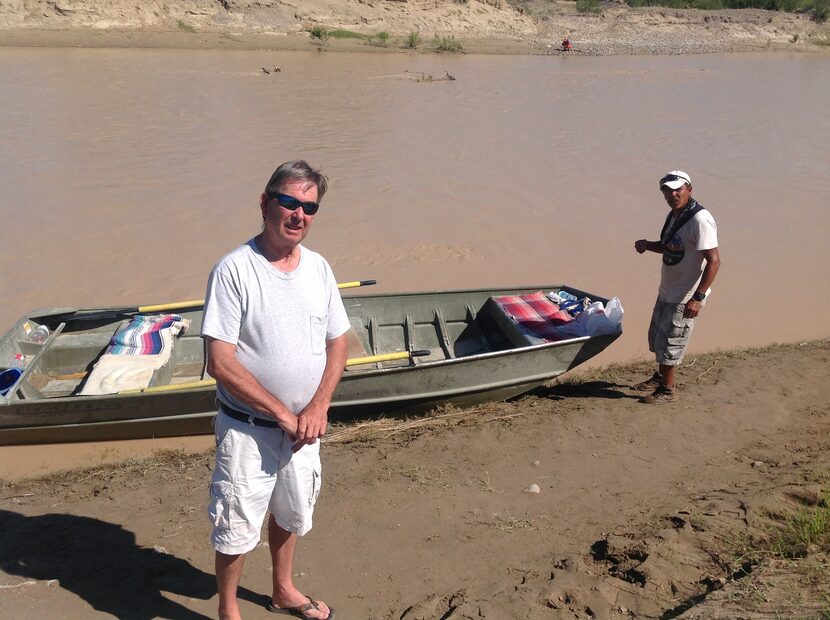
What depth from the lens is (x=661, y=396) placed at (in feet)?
18.8

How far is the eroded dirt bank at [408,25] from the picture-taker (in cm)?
2578

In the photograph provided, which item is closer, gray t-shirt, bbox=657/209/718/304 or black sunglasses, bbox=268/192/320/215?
black sunglasses, bbox=268/192/320/215

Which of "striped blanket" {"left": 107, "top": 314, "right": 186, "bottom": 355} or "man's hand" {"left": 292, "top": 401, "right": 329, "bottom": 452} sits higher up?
"man's hand" {"left": 292, "top": 401, "right": 329, "bottom": 452}

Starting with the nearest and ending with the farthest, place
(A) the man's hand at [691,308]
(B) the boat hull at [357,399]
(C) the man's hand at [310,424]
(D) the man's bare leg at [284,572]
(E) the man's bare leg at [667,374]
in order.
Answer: (C) the man's hand at [310,424], (D) the man's bare leg at [284,572], (A) the man's hand at [691,308], (B) the boat hull at [357,399], (E) the man's bare leg at [667,374]

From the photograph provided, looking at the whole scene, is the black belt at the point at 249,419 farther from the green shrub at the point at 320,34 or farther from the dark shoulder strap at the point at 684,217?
the green shrub at the point at 320,34

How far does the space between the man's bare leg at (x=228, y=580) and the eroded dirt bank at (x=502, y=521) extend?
1.13 feet

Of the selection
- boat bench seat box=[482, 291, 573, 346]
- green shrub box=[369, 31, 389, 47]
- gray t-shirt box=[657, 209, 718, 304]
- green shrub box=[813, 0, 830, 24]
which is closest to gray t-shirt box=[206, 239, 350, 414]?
gray t-shirt box=[657, 209, 718, 304]

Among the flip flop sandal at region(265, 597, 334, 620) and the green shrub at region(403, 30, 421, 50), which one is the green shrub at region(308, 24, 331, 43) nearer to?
the green shrub at region(403, 30, 421, 50)

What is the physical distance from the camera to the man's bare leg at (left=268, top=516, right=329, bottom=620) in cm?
295

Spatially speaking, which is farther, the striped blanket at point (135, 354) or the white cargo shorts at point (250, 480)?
the striped blanket at point (135, 354)

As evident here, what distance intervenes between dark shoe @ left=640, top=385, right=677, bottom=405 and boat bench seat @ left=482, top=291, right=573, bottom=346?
0.77 m

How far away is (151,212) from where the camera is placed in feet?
36.7

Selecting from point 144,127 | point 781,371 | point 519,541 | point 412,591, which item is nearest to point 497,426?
point 519,541

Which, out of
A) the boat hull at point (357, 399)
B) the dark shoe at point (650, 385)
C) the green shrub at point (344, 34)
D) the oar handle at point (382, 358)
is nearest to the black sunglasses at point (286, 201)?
the oar handle at point (382, 358)
